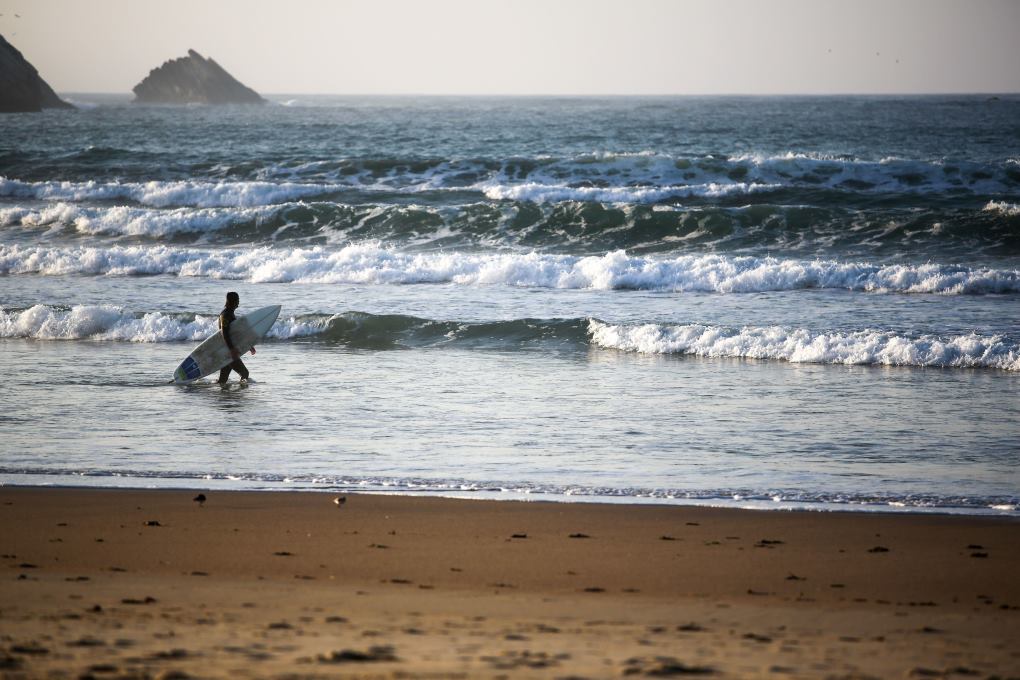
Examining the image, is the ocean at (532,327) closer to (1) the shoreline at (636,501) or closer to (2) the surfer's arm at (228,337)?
(1) the shoreline at (636,501)

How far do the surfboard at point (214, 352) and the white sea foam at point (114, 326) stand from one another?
6.24 feet

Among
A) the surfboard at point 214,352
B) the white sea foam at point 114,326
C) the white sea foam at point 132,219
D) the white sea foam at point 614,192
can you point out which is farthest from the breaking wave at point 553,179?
the surfboard at point 214,352

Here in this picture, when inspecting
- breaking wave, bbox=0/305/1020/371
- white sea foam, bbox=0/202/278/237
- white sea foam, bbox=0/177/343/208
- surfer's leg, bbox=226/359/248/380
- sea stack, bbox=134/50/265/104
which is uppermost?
sea stack, bbox=134/50/265/104

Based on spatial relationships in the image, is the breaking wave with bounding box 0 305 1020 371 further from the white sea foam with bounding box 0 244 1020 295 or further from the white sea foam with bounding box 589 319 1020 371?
the white sea foam with bounding box 0 244 1020 295

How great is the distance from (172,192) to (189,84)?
12284 centimetres

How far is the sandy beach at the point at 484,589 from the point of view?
4055 millimetres

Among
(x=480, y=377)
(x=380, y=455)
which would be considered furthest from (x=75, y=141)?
(x=380, y=455)

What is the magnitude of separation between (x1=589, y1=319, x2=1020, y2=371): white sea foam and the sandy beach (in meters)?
6.61

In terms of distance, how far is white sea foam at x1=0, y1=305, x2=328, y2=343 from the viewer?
15586 mm

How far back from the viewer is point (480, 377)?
12562mm

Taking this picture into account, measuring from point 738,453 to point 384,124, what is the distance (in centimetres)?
5937

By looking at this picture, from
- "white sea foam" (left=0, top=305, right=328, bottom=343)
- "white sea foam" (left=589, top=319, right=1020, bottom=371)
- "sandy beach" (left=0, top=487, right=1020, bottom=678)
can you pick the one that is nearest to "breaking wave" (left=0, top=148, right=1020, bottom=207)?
"white sea foam" (left=0, top=305, right=328, bottom=343)

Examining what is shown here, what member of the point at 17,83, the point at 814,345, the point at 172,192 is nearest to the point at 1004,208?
the point at 814,345

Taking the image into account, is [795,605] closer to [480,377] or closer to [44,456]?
[44,456]
